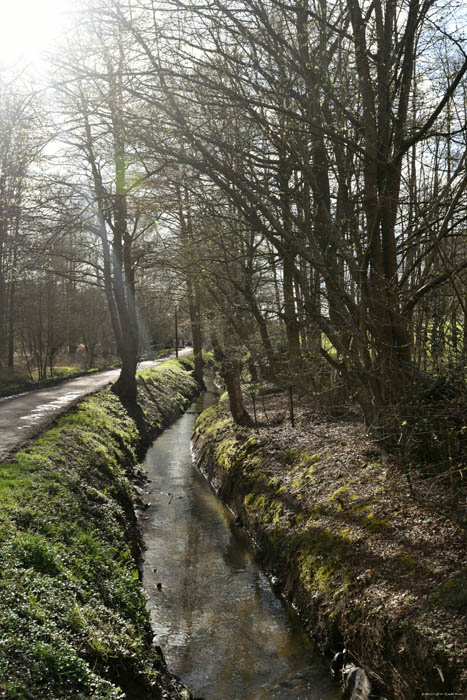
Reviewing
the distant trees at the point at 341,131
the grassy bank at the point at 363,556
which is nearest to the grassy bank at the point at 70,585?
the grassy bank at the point at 363,556

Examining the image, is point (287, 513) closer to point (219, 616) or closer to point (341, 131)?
point (219, 616)

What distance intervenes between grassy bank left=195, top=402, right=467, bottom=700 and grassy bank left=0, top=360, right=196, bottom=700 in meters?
1.95

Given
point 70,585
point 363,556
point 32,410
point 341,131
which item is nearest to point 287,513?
point 363,556

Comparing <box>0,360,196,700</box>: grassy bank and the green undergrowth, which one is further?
the green undergrowth

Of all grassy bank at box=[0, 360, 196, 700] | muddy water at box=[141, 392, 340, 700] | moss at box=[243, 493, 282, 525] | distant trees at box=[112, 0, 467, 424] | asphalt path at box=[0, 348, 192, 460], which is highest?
distant trees at box=[112, 0, 467, 424]

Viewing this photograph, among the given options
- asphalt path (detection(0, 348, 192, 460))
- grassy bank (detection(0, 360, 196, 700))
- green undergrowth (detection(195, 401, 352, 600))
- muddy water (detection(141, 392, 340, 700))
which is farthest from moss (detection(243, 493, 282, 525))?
asphalt path (detection(0, 348, 192, 460))

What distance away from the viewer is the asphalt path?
10.8 metres

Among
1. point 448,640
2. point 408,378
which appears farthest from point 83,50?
point 448,640

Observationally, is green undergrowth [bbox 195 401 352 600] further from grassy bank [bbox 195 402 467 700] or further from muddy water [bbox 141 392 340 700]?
muddy water [bbox 141 392 340 700]

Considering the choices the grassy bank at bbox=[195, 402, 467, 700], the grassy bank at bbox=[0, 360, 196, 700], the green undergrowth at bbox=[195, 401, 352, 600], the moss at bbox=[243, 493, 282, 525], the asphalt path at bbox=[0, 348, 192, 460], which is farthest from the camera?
the asphalt path at bbox=[0, 348, 192, 460]

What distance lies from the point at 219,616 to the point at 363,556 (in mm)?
2087

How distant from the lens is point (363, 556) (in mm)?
6348

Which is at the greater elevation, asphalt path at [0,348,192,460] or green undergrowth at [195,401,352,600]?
asphalt path at [0,348,192,460]

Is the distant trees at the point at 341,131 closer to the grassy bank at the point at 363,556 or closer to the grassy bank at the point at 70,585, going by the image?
the grassy bank at the point at 363,556
